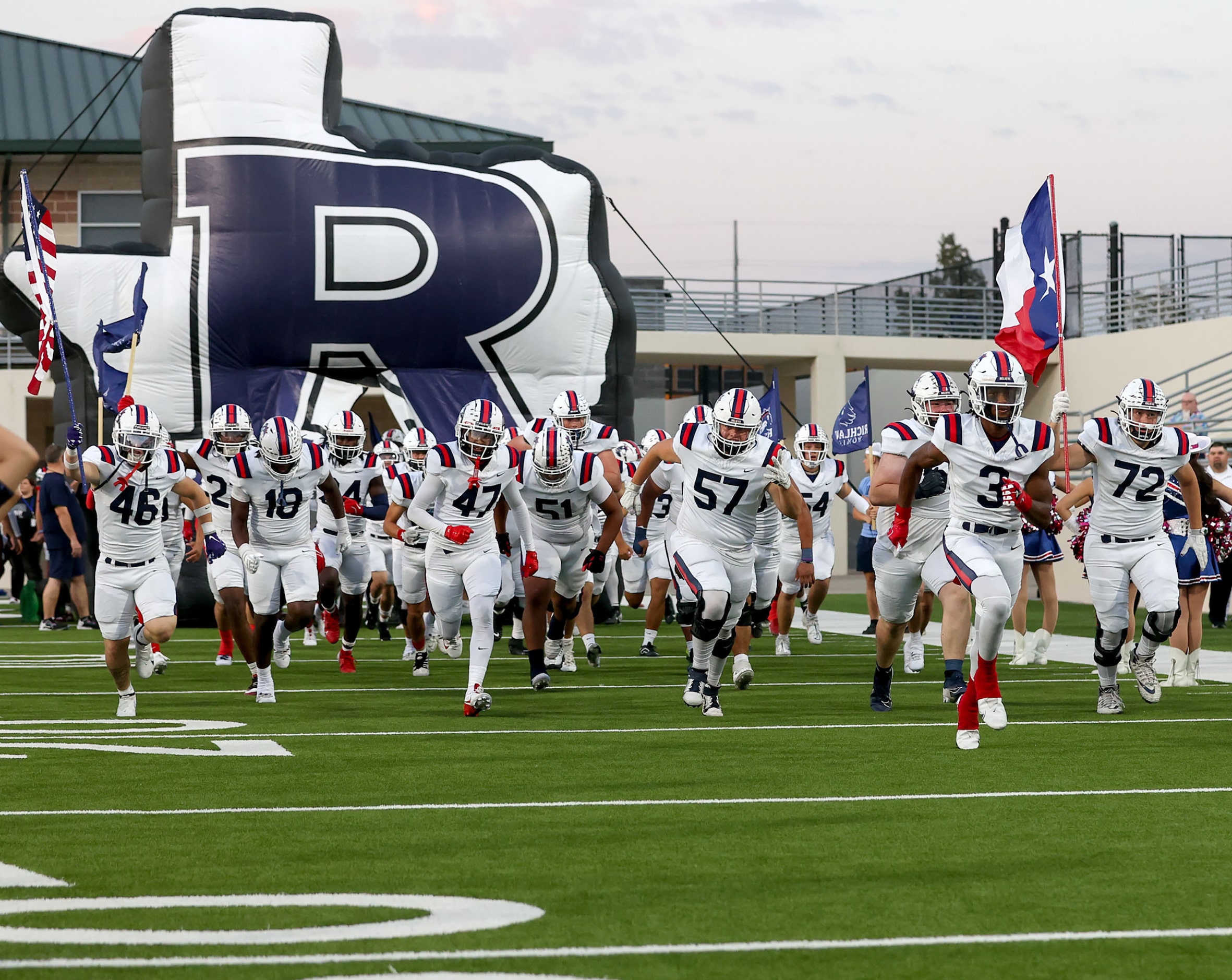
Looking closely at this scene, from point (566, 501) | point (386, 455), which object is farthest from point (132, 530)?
point (386, 455)

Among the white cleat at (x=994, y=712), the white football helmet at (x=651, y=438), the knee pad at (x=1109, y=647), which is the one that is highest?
the white football helmet at (x=651, y=438)

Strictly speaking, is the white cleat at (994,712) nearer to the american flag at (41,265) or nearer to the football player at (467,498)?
the football player at (467,498)

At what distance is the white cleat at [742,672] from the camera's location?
430 inches

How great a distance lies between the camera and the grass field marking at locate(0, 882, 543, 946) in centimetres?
424

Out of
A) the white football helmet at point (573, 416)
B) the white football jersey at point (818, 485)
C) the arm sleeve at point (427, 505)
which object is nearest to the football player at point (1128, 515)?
the arm sleeve at point (427, 505)

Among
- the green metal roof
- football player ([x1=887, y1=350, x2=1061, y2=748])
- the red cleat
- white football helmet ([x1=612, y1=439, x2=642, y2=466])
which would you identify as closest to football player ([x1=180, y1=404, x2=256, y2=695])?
the red cleat

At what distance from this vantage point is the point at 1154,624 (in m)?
9.56

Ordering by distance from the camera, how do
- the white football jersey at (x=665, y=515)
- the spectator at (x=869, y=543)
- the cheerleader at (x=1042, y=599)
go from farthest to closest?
the white football jersey at (x=665, y=515) → the spectator at (x=869, y=543) → the cheerleader at (x=1042, y=599)

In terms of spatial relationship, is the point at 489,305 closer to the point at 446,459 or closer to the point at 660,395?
the point at 446,459

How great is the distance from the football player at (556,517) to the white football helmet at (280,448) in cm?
153

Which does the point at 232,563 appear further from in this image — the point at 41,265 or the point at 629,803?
the point at 629,803

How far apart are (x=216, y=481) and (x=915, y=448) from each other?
6.70 m

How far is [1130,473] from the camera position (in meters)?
9.47

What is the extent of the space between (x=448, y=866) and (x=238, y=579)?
654 cm
